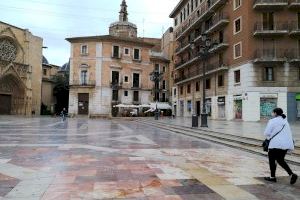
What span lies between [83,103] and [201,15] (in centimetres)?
2147

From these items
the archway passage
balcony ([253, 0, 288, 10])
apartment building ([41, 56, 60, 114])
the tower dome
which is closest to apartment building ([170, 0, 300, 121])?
balcony ([253, 0, 288, 10])

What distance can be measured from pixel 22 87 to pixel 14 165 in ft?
149

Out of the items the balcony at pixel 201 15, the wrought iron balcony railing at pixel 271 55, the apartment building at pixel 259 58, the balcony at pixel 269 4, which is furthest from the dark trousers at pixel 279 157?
the balcony at pixel 201 15

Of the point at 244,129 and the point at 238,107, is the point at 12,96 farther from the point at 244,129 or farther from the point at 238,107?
the point at 244,129

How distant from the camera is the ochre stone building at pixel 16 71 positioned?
48.6m

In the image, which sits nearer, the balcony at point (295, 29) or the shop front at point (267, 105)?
the balcony at point (295, 29)

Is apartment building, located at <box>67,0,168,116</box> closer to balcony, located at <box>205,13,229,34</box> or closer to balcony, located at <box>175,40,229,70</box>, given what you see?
balcony, located at <box>175,40,229,70</box>

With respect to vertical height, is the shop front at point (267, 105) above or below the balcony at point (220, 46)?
below

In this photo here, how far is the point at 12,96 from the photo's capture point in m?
49.6

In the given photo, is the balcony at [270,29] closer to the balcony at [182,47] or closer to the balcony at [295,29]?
the balcony at [295,29]

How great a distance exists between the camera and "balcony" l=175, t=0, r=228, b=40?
37.9 m

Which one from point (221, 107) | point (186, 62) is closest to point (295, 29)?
point (221, 107)

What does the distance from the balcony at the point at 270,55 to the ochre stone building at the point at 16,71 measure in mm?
33798

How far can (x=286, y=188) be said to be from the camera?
249 inches
